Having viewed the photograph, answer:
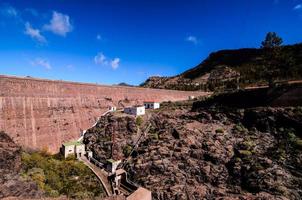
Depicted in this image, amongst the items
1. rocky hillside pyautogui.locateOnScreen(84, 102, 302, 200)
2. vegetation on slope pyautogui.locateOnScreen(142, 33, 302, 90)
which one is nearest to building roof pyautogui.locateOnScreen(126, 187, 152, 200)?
rocky hillside pyautogui.locateOnScreen(84, 102, 302, 200)

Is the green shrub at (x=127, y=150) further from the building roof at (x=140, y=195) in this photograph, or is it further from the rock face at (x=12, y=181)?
the building roof at (x=140, y=195)

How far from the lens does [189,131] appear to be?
32.7 meters

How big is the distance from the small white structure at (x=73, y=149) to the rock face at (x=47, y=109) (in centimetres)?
279

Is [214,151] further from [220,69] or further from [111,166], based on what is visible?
[220,69]

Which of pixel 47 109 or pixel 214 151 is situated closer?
pixel 214 151

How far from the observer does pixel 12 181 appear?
13.1m

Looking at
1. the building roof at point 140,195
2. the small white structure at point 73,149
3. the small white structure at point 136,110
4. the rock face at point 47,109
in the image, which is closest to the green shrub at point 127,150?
the small white structure at point 73,149

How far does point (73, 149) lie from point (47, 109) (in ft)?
24.8

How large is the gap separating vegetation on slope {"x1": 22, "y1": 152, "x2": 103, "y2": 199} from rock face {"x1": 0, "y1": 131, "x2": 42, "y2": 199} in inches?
241

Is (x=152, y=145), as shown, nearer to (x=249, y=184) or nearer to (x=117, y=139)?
(x=117, y=139)

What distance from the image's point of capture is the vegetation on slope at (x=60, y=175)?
930 inches

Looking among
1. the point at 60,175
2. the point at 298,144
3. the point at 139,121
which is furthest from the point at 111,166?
the point at 298,144

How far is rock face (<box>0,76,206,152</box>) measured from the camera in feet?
97.7

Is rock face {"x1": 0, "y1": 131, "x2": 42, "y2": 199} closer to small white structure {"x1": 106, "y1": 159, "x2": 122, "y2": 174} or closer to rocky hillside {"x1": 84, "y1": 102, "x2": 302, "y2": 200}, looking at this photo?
small white structure {"x1": 106, "y1": 159, "x2": 122, "y2": 174}
